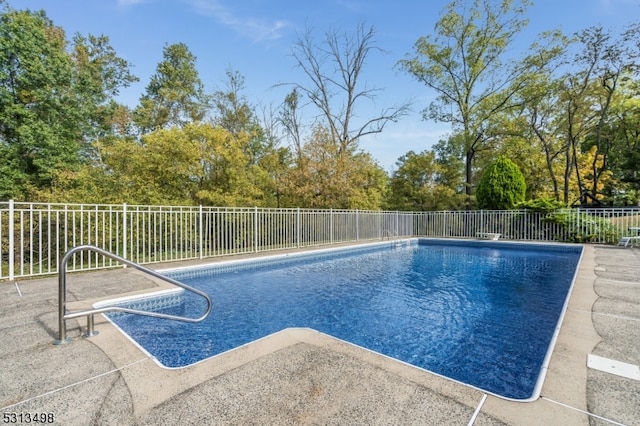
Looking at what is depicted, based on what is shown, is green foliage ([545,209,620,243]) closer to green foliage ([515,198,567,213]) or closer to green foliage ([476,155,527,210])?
green foliage ([515,198,567,213])

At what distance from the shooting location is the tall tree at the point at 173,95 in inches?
684

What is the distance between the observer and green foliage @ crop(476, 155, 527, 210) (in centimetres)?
1446

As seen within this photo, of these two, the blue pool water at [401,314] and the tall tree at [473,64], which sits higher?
the tall tree at [473,64]

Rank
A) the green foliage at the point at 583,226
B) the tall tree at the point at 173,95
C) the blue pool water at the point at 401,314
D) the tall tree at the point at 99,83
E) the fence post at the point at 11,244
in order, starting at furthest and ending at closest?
the tall tree at the point at 173,95 < the tall tree at the point at 99,83 < the green foliage at the point at 583,226 < the fence post at the point at 11,244 < the blue pool water at the point at 401,314

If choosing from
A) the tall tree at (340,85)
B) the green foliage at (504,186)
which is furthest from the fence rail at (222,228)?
the tall tree at (340,85)

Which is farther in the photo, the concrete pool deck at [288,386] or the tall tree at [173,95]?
the tall tree at [173,95]

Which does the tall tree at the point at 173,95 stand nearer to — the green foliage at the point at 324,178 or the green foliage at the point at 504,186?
the green foliage at the point at 324,178

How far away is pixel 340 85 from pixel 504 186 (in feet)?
36.4

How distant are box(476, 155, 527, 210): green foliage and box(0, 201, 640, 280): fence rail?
603 mm

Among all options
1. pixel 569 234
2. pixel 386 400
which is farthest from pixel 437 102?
pixel 386 400

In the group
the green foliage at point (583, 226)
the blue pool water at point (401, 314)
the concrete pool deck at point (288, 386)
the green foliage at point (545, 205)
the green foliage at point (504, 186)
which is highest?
the green foliage at point (504, 186)

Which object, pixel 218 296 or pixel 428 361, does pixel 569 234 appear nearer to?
pixel 428 361

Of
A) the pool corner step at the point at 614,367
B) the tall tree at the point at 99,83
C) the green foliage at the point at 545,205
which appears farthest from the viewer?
the tall tree at the point at 99,83

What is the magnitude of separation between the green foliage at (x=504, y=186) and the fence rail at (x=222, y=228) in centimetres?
60
